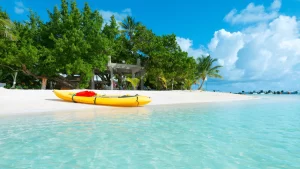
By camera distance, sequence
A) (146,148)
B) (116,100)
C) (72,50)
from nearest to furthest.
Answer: (146,148)
(116,100)
(72,50)

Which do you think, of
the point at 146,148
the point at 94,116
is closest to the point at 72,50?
the point at 94,116

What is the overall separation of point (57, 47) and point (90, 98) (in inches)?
372

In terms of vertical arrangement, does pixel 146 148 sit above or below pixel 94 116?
below

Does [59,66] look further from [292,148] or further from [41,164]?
[292,148]

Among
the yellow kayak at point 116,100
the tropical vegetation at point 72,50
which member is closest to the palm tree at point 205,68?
the tropical vegetation at point 72,50

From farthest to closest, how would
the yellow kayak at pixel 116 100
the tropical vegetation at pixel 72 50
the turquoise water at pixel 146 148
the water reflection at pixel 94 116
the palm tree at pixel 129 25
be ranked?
the palm tree at pixel 129 25 → the tropical vegetation at pixel 72 50 → the yellow kayak at pixel 116 100 → the water reflection at pixel 94 116 → the turquoise water at pixel 146 148

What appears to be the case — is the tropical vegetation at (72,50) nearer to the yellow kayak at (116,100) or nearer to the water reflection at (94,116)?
the yellow kayak at (116,100)

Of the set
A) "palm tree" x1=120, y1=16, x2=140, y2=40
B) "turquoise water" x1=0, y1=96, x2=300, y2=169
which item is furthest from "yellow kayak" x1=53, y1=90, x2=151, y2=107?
"palm tree" x1=120, y1=16, x2=140, y2=40

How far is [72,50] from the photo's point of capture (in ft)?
66.1

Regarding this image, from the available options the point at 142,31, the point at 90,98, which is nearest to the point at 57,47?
the point at 90,98

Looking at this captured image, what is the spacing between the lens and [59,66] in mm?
20641

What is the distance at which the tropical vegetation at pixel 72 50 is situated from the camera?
20.2 m

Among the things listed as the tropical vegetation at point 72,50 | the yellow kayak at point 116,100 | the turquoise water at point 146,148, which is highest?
the tropical vegetation at point 72,50

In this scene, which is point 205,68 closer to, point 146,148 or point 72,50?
point 72,50
